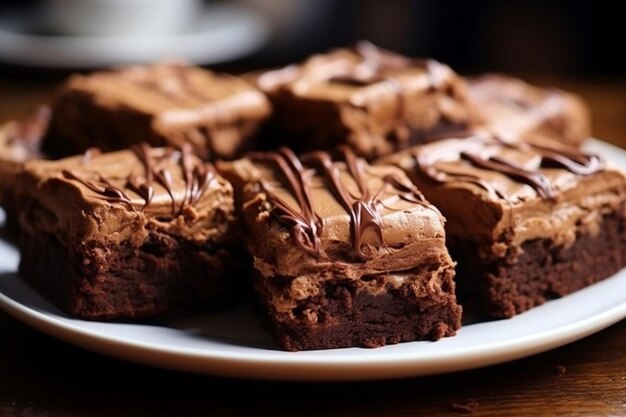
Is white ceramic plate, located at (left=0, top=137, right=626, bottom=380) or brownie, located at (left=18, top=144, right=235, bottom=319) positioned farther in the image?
brownie, located at (left=18, top=144, right=235, bottom=319)

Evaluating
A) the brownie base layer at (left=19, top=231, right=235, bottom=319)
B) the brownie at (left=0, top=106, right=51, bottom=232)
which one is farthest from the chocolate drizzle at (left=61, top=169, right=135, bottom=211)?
the brownie at (left=0, top=106, right=51, bottom=232)

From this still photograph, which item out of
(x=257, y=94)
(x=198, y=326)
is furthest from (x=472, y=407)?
(x=257, y=94)

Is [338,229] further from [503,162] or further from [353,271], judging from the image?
[503,162]

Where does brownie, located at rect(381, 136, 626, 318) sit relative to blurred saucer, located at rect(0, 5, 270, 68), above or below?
above

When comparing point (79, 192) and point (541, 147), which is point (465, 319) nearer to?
point (541, 147)

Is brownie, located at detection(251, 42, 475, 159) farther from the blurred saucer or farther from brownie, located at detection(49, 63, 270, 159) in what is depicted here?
the blurred saucer

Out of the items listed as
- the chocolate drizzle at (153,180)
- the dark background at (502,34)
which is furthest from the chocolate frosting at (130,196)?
the dark background at (502,34)

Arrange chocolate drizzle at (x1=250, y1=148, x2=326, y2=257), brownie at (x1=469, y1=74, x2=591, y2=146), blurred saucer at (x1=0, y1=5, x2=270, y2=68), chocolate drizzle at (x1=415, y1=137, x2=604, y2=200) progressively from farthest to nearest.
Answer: blurred saucer at (x1=0, y1=5, x2=270, y2=68)
brownie at (x1=469, y1=74, x2=591, y2=146)
chocolate drizzle at (x1=415, y1=137, x2=604, y2=200)
chocolate drizzle at (x1=250, y1=148, x2=326, y2=257)

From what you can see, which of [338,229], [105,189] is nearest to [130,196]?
[105,189]
